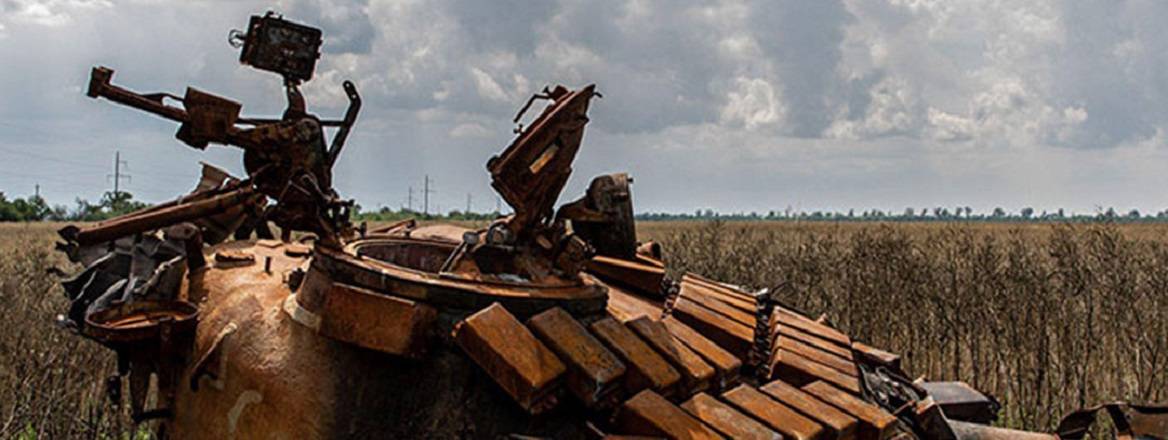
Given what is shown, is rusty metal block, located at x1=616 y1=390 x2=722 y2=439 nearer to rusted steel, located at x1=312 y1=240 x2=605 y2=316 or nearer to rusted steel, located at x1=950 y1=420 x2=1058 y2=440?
rusted steel, located at x1=312 y1=240 x2=605 y2=316

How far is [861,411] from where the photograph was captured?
10.9 ft

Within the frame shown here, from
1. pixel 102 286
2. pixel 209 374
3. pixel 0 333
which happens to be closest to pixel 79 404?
pixel 0 333

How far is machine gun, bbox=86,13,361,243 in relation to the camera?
3457 millimetres

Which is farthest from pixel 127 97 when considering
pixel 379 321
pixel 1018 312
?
pixel 1018 312

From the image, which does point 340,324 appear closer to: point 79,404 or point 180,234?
point 180,234

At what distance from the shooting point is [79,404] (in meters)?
6.98

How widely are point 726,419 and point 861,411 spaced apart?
706mm

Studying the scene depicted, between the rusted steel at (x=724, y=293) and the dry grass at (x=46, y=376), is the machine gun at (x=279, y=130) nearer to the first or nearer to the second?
the rusted steel at (x=724, y=293)

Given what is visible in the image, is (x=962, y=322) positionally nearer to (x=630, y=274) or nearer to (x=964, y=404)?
(x=964, y=404)

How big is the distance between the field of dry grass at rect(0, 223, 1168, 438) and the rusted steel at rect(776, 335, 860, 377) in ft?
16.5

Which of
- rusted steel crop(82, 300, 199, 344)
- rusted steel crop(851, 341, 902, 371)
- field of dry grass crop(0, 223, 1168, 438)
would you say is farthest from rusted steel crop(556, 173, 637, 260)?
field of dry grass crop(0, 223, 1168, 438)

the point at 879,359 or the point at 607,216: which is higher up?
the point at 607,216

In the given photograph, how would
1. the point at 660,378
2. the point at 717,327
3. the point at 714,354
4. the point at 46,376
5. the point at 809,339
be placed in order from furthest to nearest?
1. the point at 46,376
2. the point at 809,339
3. the point at 717,327
4. the point at 714,354
5. the point at 660,378

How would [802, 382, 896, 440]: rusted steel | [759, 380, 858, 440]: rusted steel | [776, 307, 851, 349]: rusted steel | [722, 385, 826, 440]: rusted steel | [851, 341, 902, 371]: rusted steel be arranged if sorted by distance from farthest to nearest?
[851, 341, 902, 371]: rusted steel < [776, 307, 851, 349]: rusted steel < [802, 382, 896, 440]: rusted steel < [759, 380, 858, 440]: rusted steel < [722, 385, 826, 440]: rusted steel
